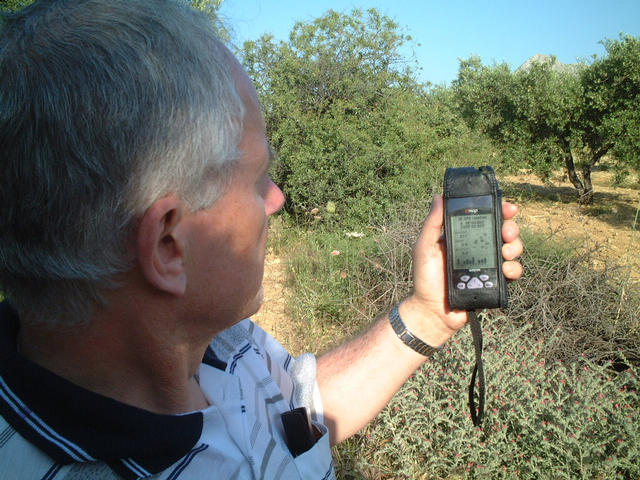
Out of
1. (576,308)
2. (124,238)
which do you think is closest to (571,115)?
(576,308)

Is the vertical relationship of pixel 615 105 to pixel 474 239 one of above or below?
above

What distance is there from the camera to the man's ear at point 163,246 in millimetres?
828

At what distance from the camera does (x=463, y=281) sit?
1.45 meters

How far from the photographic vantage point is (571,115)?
31.7ft

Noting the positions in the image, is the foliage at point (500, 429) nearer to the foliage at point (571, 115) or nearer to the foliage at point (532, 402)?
the foliage at point (532, 402)

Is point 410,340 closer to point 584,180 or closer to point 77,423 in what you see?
point 77,423

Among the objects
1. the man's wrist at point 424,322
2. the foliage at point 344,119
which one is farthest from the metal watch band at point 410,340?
the foliage at point 344,119

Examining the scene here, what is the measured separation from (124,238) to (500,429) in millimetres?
2140

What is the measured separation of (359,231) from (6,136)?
5.53 meters

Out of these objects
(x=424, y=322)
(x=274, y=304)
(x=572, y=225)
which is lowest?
(x=274, y=304)

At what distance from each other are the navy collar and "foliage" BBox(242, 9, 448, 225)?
5.51 meters

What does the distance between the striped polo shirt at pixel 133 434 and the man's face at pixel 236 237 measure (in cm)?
21

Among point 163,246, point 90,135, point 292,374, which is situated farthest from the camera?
point 292,374

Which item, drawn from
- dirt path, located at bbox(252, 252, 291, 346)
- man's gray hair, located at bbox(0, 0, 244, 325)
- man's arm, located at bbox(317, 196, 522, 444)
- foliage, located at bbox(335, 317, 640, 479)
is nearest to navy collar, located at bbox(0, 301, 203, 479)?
man's gray hair, located at bbox(0, 0, 244, 325)
